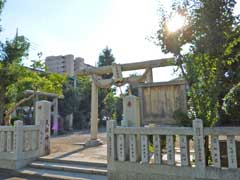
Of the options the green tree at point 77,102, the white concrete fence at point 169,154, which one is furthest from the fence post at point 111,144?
the green tree at point 77,102

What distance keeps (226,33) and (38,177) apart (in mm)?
4899

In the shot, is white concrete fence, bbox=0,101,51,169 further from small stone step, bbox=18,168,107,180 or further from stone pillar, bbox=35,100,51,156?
small stone step, bbox=18,168,107,180

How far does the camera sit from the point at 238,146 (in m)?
4.09

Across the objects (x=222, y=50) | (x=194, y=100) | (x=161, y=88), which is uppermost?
(x=222, y=50)

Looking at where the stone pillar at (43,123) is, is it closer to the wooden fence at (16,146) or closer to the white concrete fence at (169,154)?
the wooden fence at (16,146)

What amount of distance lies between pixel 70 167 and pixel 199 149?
3129 mm

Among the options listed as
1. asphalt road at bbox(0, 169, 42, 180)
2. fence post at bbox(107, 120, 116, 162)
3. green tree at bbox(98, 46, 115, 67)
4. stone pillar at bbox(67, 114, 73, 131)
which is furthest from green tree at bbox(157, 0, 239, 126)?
green tree at bbox(98, 46, 115, 67)

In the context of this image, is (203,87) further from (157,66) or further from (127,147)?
(157,66)

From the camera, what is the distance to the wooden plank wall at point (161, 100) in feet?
18.2

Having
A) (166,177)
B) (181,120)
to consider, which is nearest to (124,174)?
(166,177)

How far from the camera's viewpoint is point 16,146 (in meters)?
6.11

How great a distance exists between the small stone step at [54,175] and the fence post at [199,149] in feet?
6.51

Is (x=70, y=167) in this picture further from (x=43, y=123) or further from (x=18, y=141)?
(x=43, y=123)

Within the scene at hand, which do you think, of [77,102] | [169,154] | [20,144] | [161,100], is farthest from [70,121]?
[169,154]
